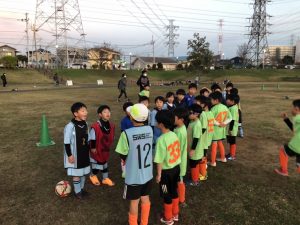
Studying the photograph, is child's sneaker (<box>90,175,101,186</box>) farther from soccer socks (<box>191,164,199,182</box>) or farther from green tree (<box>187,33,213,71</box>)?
green tree (<box>187,33,213,71</box>)

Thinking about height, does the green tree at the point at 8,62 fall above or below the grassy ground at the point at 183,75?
above

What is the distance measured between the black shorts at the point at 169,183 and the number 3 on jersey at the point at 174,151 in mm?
174

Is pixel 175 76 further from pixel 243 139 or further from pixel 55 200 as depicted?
pixel 55 200

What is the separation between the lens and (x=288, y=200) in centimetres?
545

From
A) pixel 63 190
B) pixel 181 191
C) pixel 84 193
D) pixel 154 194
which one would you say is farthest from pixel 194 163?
pixel 63 190

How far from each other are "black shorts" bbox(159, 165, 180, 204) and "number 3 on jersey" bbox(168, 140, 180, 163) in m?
0.17

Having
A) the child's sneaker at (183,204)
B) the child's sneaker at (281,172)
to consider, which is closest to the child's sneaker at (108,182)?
the child's sneaker at (183,204)

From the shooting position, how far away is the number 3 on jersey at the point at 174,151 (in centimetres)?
435

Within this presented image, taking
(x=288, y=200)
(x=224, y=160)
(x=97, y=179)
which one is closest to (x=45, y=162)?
(x=97, y=179)

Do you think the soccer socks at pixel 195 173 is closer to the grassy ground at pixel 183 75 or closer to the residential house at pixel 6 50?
the grassy ground at pixel 183 75

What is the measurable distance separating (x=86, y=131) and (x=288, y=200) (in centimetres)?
409

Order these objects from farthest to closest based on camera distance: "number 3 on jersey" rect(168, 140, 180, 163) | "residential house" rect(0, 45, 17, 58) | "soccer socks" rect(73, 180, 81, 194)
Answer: "residential house" rect(0, 45, 17, 58) < "soccer socks" rect(73, 180, 81, 194) < "number 3 on jersey" rect(168, 140, 180, 163)

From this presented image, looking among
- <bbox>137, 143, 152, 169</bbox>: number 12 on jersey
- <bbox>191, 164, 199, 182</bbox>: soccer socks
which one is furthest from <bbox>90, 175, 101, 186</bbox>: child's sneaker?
<bbox>137, 143, 152, 169</bbox>: number 12 on jersey

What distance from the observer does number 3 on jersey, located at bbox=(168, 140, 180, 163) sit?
4.35 metres
